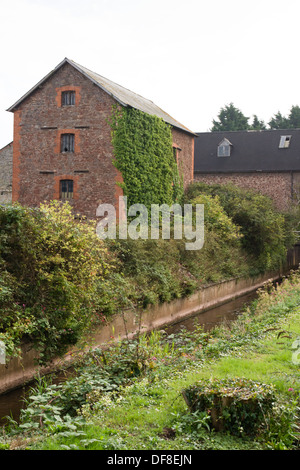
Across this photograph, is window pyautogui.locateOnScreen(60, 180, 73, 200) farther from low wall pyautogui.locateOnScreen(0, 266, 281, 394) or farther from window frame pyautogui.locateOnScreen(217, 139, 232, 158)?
window frame pyautogui.locateOnScreen(217, 139, 232, 158)

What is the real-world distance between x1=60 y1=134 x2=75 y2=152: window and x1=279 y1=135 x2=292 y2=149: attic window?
21.3m

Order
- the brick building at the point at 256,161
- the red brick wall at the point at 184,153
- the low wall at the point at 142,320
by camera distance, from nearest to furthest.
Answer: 1. the low wall at the point at 142,320
2. the red brick wall at the point at 184,153
3. the brick building at the point at 256,161

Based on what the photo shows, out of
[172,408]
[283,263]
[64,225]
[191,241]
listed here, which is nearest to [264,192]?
[283,263]

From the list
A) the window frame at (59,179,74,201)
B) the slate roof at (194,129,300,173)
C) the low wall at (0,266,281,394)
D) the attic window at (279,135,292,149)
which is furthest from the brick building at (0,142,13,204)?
the attic window at (279,135,292,149)

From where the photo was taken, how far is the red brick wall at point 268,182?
36.8 metres

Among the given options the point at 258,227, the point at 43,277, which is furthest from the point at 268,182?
the point at 43,277

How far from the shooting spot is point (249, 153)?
39.4 metres

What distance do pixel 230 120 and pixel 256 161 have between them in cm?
2033

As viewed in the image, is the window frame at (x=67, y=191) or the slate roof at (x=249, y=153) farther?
the slate roof at (x=249, y=153)

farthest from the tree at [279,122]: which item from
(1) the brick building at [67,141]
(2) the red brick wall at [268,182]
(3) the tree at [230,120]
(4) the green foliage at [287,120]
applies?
(1) the brick building at [67,141]

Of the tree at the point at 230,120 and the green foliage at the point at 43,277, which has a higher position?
the tree at the point at 230,120

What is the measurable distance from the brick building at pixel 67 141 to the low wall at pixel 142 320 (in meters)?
6.26

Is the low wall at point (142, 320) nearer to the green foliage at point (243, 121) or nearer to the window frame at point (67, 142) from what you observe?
the window frame at point (67, 142)

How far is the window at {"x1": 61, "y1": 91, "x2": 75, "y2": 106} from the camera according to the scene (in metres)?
23.6
